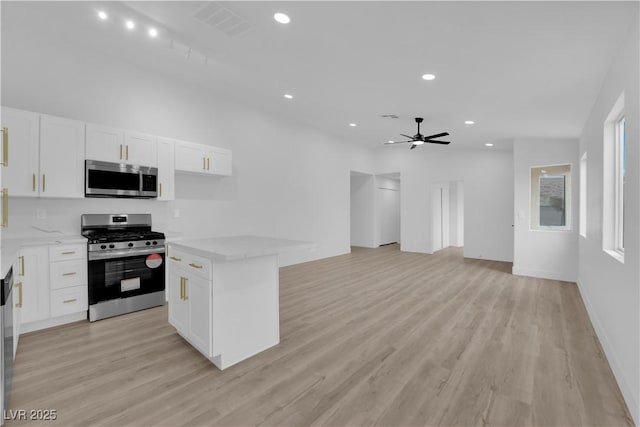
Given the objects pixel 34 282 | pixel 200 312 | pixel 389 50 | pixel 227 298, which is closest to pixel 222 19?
pixel 389 50

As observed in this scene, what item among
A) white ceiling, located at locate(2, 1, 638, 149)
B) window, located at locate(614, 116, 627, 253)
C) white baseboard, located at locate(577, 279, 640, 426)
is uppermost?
white ceiling, located at locate(2, 1, 638, 149)

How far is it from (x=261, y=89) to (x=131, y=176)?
2213mm

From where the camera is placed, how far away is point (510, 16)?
93.0 inches

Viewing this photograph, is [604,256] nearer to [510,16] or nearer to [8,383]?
[510,16]

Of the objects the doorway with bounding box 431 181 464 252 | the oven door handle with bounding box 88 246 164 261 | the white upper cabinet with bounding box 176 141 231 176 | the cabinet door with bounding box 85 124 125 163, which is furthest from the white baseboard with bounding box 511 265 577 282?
the cabinet door with bounding box 85 124 125 163

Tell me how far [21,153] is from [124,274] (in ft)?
5.30

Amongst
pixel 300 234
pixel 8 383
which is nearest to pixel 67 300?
pixel 8 383

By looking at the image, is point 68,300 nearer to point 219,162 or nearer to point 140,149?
point 140,149

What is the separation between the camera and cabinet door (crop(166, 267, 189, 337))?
8.98 ft

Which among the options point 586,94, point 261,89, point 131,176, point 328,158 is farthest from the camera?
point 328,158

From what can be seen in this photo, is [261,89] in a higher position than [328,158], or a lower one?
higher

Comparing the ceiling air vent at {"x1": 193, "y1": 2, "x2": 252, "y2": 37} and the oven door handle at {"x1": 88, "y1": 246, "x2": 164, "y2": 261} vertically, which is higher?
the ceiling air vent at {"x1": 193, "y1": 2, "x2": 252, "y2": 37}

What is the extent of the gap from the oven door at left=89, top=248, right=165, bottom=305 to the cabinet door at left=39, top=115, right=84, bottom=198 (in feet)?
2.68

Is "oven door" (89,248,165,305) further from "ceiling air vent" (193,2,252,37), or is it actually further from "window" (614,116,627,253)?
"window" (614,116,627,253)
